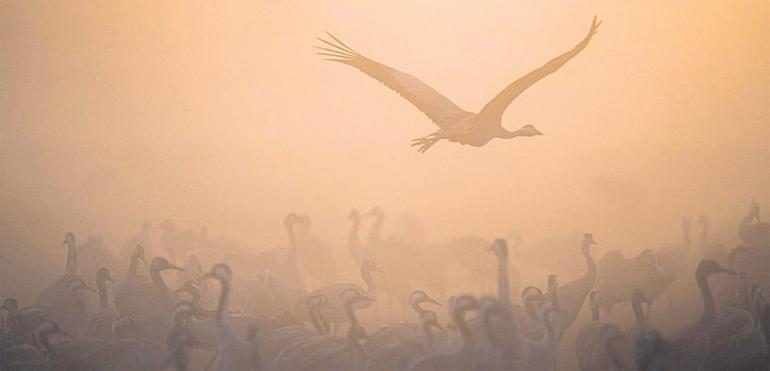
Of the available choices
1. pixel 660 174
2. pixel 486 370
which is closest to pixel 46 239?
pixel 486 370

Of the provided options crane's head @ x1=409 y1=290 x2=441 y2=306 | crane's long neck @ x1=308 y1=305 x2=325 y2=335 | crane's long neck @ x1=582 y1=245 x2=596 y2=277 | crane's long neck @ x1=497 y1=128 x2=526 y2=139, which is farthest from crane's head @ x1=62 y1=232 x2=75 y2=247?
crane's long neck @ x1=582 y1=245 x2=596 y2=277

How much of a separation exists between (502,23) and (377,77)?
2.26ft

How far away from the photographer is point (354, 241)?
14.6 feet

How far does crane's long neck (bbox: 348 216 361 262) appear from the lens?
14.6ft

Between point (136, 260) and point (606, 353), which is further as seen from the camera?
point (136, 260)

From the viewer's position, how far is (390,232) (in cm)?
445

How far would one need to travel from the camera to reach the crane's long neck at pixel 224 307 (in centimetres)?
418

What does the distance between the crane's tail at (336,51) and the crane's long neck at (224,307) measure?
1.27m

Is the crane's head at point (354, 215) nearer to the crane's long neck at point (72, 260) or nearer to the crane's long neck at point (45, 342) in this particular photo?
the crane's long neck at point (72, 260)

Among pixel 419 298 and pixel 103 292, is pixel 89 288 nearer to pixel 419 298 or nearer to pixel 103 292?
pixel 103 292

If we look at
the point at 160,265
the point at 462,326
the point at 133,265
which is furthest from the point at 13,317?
the point at 462,326

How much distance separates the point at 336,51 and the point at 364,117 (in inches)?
14.3

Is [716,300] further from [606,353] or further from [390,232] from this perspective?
[390,232]

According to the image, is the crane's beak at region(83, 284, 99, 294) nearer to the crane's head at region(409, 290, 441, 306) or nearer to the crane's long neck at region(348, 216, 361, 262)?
the crane's long neck at region(348, 216, 361, 262)
